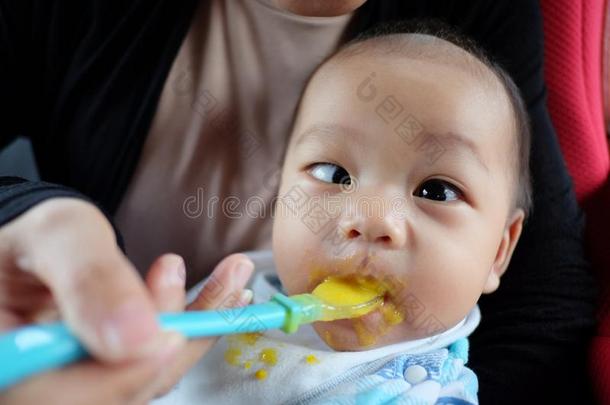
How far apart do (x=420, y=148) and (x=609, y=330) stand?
39 cm

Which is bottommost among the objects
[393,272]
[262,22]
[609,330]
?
[609,330]

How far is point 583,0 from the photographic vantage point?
1020 millimetres

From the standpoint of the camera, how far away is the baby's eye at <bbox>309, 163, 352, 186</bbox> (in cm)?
81

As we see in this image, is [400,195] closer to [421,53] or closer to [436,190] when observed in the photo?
[436,190]

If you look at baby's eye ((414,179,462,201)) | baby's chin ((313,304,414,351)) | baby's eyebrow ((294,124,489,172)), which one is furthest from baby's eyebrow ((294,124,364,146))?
baby's chin ((313,304,414,351))

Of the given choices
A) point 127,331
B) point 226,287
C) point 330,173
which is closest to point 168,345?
point 127,331

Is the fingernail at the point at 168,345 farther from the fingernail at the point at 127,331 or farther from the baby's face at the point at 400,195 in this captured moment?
the baby's face at the point at 400,195

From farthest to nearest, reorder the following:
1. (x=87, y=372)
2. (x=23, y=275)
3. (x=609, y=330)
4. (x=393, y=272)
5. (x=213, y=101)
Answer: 1. (x=213, y=101)
2. (x=609, y=330)
3. (x=393, y=272)
4. (x=23, y=275)
5. (x=87, y=372)

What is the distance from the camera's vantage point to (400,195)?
0.76 m

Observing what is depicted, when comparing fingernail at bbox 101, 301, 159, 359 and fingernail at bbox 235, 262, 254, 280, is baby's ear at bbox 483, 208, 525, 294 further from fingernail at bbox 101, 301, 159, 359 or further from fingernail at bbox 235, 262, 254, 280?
fingernail at bbox 101, 301, 159, 359

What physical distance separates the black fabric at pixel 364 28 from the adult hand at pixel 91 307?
0.41 meters

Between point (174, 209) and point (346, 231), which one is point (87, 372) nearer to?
point (346, 231)

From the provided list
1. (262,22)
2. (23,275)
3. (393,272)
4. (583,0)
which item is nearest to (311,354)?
(393,272)

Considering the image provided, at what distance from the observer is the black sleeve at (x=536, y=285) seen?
90 cm
